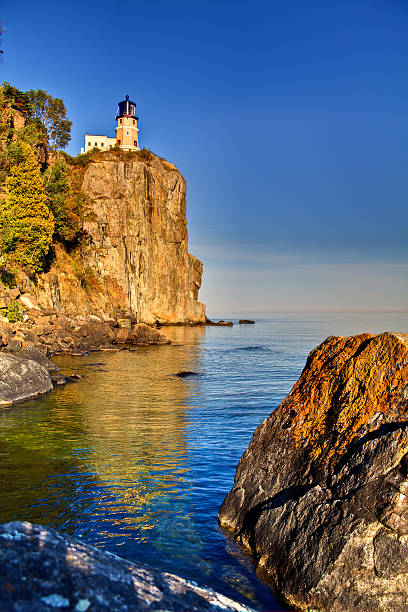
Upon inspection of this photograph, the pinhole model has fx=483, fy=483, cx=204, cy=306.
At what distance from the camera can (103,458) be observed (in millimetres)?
15250

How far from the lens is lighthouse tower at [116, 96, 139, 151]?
129 metres

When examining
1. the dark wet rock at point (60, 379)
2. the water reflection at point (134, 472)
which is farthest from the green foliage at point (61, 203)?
the water reflection at point (134, 472)

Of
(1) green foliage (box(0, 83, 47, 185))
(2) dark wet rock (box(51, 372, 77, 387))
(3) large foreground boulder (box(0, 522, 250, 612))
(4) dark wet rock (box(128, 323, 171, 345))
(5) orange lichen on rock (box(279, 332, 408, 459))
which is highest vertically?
(1) green foliage (box(0, 83, 47, 185))

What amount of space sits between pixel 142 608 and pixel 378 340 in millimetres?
6467

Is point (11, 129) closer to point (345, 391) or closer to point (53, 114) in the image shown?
point (53, 114)

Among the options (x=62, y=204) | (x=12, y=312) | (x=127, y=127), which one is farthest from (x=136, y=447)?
(x=127, y=127)

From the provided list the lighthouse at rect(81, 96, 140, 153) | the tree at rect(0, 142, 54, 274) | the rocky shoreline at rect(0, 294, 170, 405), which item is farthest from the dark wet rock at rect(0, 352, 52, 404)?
the lighthouse at rect(81, 96, 140, 153)

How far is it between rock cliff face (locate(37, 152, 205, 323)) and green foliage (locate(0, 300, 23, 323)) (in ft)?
80.6

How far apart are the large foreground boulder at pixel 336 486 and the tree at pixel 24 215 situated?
51694mm

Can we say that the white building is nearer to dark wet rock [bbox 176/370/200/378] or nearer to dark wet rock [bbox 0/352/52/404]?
dark wet rock [bbox 176/370/200/378]

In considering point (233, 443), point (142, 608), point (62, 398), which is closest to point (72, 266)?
point (62, 398)

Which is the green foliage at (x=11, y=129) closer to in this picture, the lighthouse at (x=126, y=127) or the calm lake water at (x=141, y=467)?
the calm lake water at (x=141, y=467)

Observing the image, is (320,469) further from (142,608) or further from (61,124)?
(61,124)

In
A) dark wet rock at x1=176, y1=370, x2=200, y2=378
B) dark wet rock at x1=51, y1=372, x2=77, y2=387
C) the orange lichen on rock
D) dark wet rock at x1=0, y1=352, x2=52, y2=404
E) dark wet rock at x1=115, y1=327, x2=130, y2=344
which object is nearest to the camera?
the orange lichen on rock
